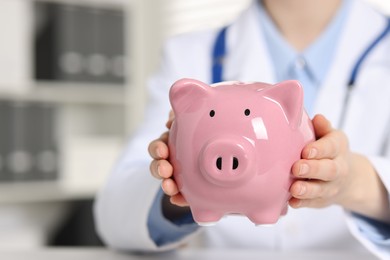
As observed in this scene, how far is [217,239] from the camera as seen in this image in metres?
0.98

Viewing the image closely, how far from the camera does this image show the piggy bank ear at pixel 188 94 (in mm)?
537

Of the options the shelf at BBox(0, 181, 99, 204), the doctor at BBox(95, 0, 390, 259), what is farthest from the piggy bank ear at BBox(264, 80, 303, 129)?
the shelf at BBox(0, 181, 99, 204)

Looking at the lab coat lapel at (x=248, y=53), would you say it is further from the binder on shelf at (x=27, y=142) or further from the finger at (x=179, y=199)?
the binder on shelf at (x=27, y=142)

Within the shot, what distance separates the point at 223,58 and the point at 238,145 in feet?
1.79

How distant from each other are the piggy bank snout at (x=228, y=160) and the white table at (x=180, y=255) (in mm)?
287

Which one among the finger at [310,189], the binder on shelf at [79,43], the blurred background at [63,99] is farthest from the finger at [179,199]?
the binder on shelf at [79,43]

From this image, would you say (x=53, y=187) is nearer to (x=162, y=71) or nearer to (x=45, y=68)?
(x=45, y=68)

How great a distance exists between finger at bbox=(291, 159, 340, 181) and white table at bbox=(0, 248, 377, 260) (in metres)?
0.27

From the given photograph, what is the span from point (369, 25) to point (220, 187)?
1.83ft

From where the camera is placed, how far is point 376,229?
2.36 ft

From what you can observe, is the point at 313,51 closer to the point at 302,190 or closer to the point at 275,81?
the point at 275,81

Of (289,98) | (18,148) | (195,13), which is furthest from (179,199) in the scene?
(195,13)

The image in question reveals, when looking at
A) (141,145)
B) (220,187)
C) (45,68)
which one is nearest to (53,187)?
(45,68)

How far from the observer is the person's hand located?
1.73 feet
